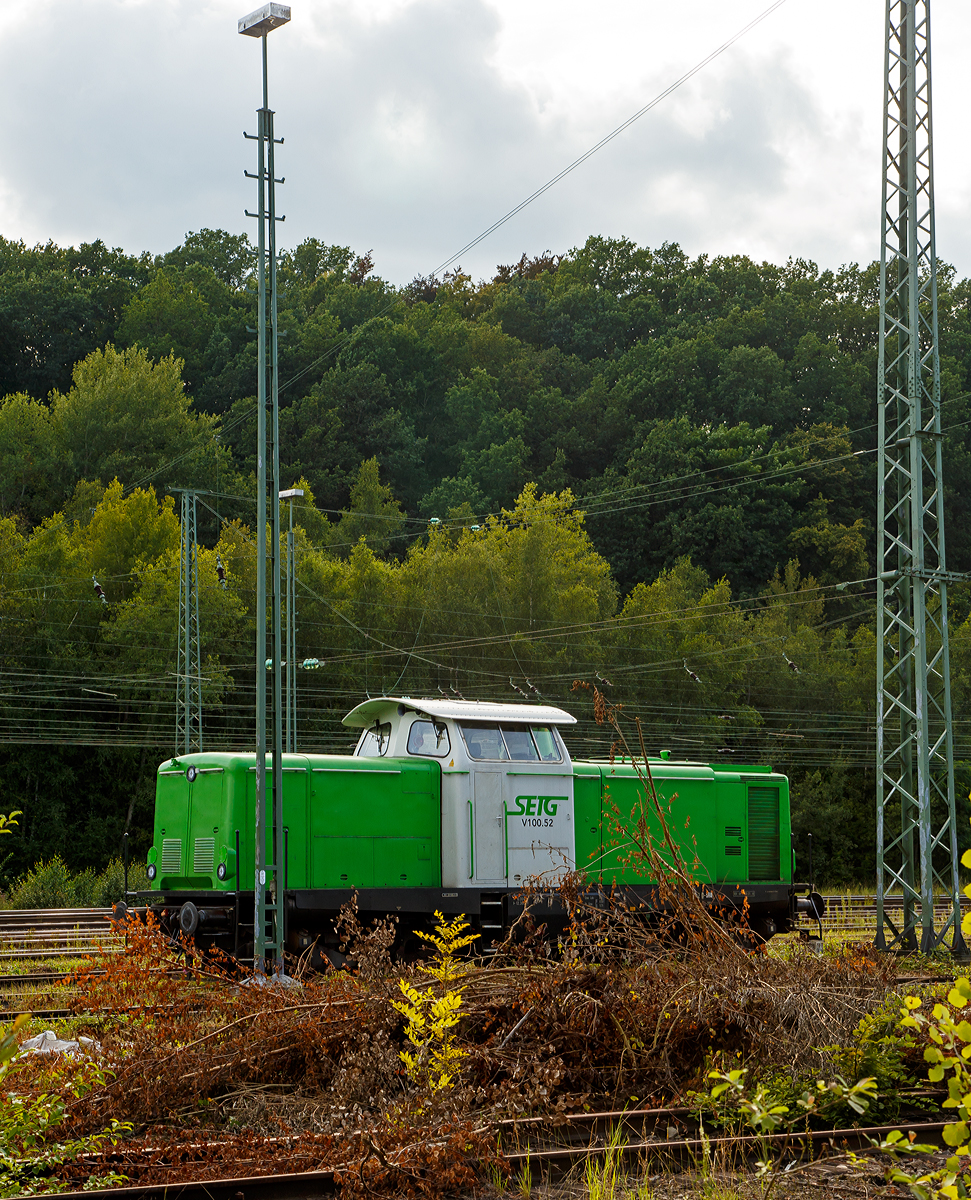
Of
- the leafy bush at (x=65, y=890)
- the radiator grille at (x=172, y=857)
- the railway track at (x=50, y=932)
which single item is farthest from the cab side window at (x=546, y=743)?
the leafy bush at (x=65, y=890)

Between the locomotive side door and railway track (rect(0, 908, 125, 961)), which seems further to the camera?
railway track (rect(0, 908, 125, 961))

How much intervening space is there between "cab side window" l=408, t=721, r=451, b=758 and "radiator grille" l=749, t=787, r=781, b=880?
5254 millimetres

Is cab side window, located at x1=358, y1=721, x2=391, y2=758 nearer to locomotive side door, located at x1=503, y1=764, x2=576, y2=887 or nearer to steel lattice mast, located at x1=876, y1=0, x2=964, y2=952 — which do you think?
locomotive side door, located at x1=503, y1=764, x2=576, y2=887

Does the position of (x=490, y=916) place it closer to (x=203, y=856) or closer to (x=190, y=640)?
(x=203, y=856)

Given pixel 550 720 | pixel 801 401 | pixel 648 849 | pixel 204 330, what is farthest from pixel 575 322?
pixel 648 849

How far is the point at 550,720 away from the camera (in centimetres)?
1537

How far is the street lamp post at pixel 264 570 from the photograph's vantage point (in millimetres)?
12820

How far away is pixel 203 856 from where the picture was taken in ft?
46.7

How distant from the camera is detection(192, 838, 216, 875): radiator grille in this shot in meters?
14.1

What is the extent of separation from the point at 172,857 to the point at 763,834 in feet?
27.9

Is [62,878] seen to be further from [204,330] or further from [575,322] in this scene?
[575,322]

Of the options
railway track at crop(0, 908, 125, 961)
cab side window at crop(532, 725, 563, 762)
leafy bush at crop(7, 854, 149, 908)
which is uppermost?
cab side window at crop(532, 725, 563, 762)

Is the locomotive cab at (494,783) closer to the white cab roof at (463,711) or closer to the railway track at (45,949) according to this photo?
the white cab roof at (463,711)

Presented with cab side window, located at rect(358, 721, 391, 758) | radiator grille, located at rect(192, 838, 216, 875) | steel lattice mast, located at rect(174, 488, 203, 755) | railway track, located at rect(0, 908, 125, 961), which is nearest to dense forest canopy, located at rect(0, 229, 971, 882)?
steel lattice mast, located at rect(174, 488, 203, 755)
